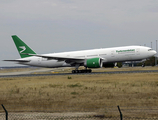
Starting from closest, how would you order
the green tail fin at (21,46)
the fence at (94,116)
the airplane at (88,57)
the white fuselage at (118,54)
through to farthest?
the fence at (94,116) → the white fuselage at (118,54) → the airplane at (88,57) → the green tail fin at (21,46)

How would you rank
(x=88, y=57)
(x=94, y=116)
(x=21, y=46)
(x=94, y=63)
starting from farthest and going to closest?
1. (x=21, y=46)
2. (x=88, y=57)
3. (x=94, y=63)
4. (x=94, y=116)

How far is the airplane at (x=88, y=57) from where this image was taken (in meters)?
41.7

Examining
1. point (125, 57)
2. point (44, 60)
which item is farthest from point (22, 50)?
point (125, 57)

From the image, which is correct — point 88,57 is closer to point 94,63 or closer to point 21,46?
point 94,63

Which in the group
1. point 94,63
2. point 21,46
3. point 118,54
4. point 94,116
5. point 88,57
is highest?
point 21,46

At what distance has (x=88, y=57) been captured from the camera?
1769 inches

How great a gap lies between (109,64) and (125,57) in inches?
216

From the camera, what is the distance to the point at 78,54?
4653 centimetres

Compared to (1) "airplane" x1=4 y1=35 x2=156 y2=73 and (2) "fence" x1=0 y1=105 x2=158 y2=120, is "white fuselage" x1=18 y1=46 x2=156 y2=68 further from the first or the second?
(2) "fence" x1=0 y1=105 x2=158 y2=120

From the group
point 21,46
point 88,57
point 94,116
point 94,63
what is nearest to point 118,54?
point 94,63

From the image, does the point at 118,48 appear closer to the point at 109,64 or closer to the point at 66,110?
the point at 109,64

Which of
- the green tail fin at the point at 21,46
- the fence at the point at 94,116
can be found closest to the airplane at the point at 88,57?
the green tail fin at the point at 21,46

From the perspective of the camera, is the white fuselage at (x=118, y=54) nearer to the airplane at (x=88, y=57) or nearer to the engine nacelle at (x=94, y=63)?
the airplane at (x=88, y=57)

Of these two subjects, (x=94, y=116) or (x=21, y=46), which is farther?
(x=21, y=46)
